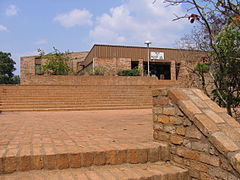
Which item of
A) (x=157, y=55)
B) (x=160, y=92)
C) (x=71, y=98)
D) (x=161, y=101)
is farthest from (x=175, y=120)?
(x=157, y=55)

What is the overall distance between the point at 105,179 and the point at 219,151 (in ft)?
3.82

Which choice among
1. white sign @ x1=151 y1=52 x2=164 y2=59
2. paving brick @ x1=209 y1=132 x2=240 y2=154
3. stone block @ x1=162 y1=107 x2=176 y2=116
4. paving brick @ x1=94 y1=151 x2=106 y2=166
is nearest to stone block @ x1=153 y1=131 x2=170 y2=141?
stone block @ x1=162 y1=107 x2=176 y2=116

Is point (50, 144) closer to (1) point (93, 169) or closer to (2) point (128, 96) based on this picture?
(1) point (93, 169)

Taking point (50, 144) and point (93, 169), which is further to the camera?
point (50, 144)

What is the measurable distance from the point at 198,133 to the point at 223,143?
320 mm

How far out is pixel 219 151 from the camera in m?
2.35

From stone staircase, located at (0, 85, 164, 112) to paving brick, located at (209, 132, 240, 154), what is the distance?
9.49 metres

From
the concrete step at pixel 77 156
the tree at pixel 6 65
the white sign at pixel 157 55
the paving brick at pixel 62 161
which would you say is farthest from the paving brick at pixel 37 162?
the tree at pixel 6 65

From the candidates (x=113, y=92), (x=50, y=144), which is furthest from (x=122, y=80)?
(x=50, y=144)

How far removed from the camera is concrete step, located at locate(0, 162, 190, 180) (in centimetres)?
Result: 238

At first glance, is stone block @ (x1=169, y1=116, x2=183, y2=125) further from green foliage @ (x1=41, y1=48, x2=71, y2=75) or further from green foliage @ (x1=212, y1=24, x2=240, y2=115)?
green foliage @ (x1=41, y1=48, x2=71, y2=75)

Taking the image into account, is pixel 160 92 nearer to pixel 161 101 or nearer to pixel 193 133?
pixel 161 101

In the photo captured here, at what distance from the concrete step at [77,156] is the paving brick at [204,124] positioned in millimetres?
649

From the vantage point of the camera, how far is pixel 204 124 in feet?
8.36
